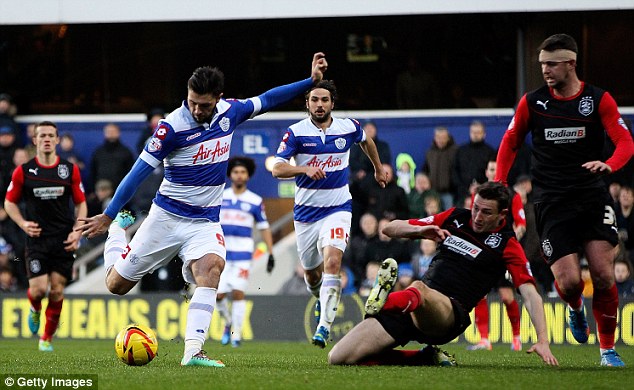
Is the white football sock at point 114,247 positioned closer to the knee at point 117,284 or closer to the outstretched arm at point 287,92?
the knee at point 117,284

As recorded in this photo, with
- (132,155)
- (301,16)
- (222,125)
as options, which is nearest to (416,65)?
(301,16)

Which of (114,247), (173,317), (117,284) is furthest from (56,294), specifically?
(117,284)

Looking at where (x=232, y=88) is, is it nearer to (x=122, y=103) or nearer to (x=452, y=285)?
(x=122, y=103)

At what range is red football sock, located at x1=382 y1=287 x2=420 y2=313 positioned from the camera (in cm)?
874

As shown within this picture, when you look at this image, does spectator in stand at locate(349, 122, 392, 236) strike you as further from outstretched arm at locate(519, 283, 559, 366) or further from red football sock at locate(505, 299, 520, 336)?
outstretched arm at locate(519, 283, 559, 366)

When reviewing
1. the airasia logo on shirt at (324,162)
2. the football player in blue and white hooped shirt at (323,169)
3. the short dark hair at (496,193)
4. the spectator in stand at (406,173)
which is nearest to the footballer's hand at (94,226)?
the short dark hair at (496,193)

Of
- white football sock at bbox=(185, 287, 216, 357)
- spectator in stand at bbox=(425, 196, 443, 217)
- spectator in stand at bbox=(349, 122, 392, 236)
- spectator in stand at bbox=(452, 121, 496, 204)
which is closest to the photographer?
white football sock at bbox=(185, 287, 216, 357)

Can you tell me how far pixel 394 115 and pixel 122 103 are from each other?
18.0ft

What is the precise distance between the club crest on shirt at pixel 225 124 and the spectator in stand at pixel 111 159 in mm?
10407

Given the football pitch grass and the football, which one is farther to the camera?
the football

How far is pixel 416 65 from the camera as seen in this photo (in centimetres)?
2056

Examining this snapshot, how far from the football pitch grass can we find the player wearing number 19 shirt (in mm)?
759

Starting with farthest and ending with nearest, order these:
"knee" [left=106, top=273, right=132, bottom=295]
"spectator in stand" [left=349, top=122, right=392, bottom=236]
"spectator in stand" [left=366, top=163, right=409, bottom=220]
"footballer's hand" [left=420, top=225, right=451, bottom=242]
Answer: "spectator in stand" [left=349, top=122, right=392, bottom=236], "spectator in stand" [left=366, top=163, right=409, bottom=220], "knee" [left=106, top=273, right=132, bottom=295], "footballer's hand" [left=420, top=225, right=451, bottom=242]

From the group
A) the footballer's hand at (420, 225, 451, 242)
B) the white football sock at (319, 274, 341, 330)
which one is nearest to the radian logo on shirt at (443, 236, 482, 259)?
the footballer's hand at (420, 225, 451, 242)
